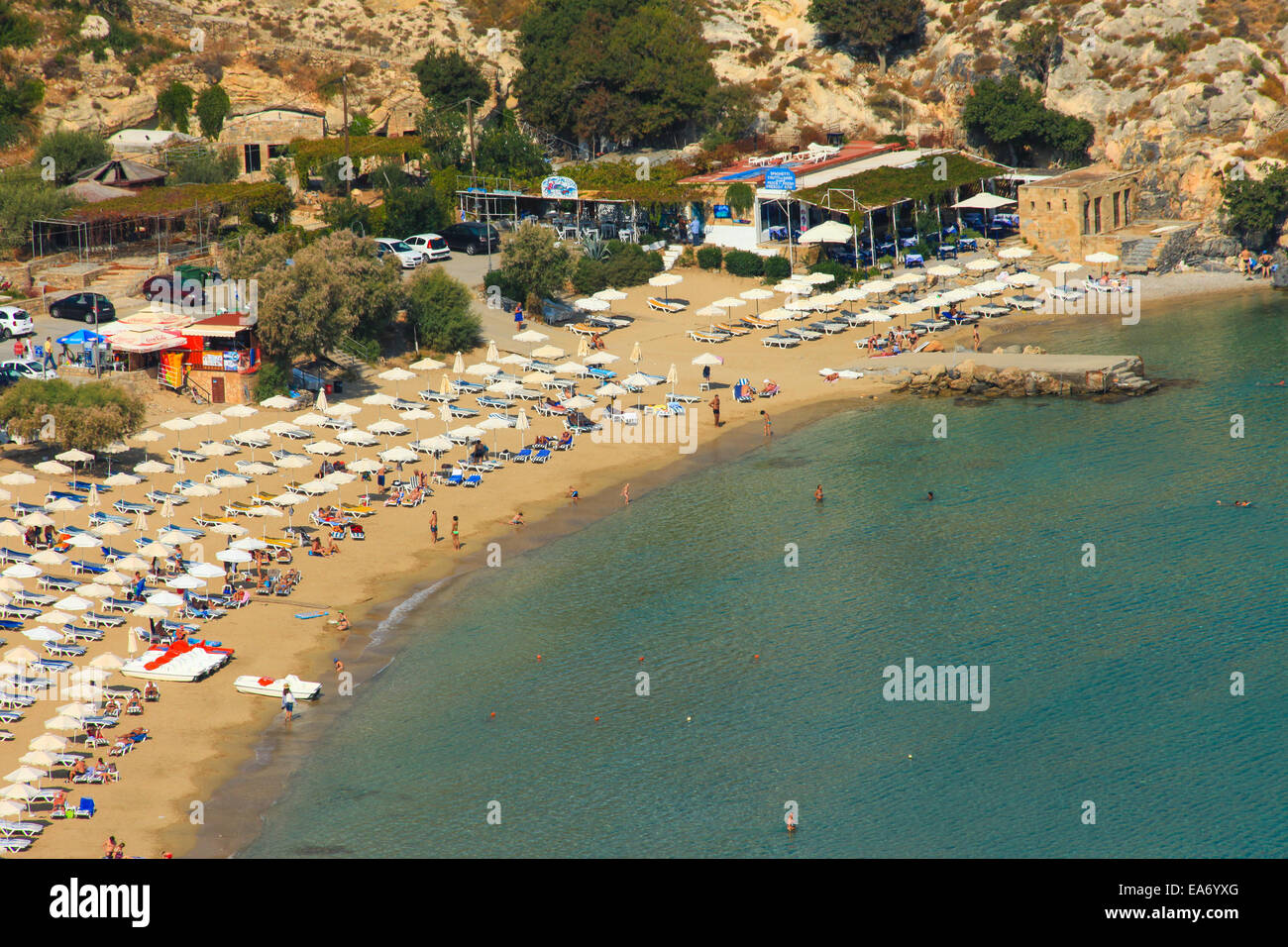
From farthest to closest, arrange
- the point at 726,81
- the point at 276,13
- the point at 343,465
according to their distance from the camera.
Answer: the point at 276,13
the point at 726,81
the point at 343,465

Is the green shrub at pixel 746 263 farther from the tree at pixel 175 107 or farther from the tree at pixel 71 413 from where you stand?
the tree at pixel 175 107

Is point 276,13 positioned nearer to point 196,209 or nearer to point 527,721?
point 196,209

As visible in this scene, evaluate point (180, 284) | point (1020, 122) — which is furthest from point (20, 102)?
point (1020, 122)

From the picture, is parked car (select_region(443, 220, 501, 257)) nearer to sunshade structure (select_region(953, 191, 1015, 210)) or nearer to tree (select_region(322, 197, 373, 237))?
tree (select_region(322, 197, 373, 237))

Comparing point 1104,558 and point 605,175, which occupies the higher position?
point 605,175

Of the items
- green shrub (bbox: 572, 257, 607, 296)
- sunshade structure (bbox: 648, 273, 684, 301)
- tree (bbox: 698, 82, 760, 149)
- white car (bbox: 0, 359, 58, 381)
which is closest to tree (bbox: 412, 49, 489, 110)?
tree (bbox: 698, 82, 760, 149)
